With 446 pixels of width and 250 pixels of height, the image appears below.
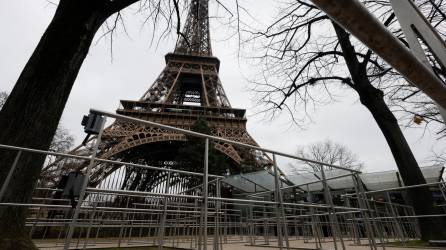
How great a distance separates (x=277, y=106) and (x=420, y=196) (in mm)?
4694

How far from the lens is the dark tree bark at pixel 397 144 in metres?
5.46

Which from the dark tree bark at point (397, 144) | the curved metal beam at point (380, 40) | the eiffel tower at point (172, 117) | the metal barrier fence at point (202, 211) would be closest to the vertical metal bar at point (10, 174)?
the metal barrier fence at point (202, 211)

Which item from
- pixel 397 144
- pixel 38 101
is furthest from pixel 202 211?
pixel 397 144

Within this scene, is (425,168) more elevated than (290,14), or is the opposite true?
(290,14)

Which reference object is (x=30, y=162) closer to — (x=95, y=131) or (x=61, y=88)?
(x=61, y=88)

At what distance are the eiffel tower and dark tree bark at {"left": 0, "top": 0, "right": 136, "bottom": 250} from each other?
1264 cm

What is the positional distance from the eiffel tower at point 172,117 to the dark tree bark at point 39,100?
12.6m

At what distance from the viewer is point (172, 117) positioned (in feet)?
74.3

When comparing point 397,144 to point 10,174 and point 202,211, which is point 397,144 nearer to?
point 202,211

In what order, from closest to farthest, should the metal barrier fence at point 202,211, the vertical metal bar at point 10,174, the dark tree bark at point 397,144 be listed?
the metal barrier fence at point 202,211, the vertical metal bar at point 10,174, the dark tree bark at point 397,144

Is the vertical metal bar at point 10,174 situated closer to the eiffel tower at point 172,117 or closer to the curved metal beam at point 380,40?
the curved metal beam at point 380,40

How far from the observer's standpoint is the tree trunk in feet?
8.52

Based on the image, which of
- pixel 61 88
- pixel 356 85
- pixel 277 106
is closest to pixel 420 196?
pixel 356 85

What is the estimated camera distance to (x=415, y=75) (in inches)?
25.3
